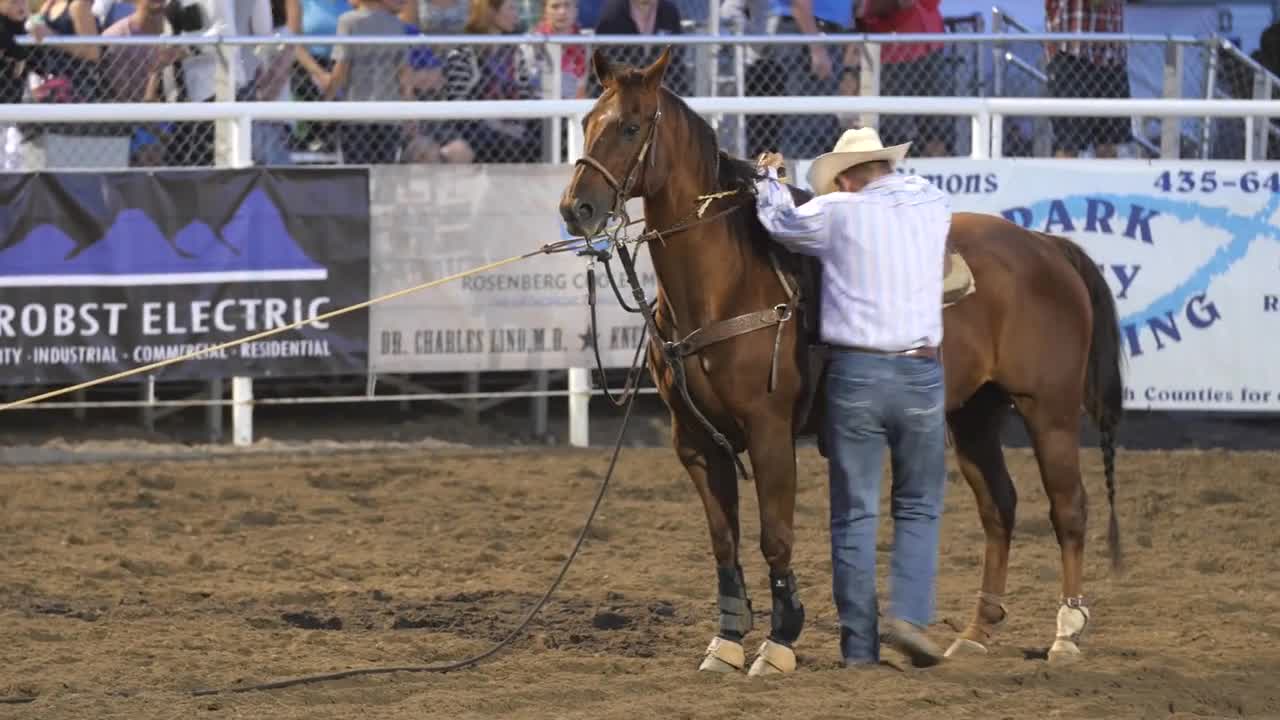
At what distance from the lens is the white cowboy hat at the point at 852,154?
20.5 feet

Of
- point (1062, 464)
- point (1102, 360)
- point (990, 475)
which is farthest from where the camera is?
point (1102, 360)

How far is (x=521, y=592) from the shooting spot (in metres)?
8.21

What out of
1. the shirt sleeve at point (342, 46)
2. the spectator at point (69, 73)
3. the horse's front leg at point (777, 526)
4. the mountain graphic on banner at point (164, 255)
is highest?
the shirt sleeve at point (342, 46)

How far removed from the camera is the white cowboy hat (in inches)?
246

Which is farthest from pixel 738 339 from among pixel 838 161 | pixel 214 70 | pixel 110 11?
pixel 110 11

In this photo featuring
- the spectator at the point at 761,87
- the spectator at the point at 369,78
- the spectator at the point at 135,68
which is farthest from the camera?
the spectator at the point at 761,87

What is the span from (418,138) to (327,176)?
0.84 meters

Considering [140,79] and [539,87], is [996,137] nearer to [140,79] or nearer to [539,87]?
[539,87]

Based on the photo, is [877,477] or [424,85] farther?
[424,85]

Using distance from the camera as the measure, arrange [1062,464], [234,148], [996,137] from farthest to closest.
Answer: [996,137]
[234,148]
[1062,464]

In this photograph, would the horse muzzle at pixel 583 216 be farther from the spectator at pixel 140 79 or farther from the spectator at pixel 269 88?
the spectator at pixel 140 79

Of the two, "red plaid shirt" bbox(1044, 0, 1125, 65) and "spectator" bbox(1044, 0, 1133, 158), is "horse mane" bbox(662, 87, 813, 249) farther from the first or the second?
"red plaid shirt" bbox(1044, 0, 1125, 65)

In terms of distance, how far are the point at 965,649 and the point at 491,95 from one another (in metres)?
6.36

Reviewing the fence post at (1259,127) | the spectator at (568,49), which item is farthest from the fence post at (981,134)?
the spectator at (568,49)
